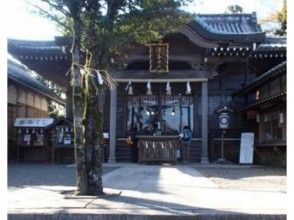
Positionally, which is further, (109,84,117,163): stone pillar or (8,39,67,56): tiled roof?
(8,39,67,56): tiled roof

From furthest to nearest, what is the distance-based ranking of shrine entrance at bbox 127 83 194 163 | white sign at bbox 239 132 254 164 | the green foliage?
the green foliage < shrine entrance at bbox 127 83 194 163 < white sign at bbox 239 132 254 164

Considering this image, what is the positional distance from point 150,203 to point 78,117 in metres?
2.05

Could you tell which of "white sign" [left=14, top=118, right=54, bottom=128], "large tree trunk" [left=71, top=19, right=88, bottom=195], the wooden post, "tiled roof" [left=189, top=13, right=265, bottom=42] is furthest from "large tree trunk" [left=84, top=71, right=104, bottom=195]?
"tiled roof" [left=189, top=13, right=265, bottom=42]

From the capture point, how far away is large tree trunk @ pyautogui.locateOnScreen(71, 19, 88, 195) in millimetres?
7691

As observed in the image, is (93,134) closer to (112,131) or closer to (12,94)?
(112,131)

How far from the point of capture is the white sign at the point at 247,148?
17.6 metres

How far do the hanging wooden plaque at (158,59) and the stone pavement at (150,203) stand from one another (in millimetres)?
9098

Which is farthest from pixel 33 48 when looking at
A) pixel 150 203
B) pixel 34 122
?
pixel 150 203

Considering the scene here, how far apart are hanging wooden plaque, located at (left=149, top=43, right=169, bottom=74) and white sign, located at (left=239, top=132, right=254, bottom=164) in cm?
406

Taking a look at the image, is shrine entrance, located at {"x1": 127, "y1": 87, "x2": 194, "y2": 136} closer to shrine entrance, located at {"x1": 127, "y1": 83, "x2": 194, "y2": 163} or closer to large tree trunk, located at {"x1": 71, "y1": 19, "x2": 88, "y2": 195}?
shrine entrance, located at {"x1": 127, "y1": 83, "x2": 194, "y2": 163}

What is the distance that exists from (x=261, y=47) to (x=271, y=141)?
4192 mm
